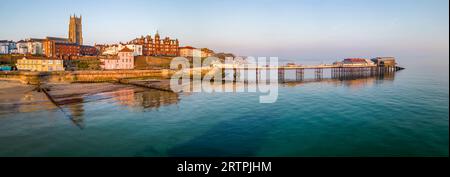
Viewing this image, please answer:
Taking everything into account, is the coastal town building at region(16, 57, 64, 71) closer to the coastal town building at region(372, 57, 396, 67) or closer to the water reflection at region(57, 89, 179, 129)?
the water reflection at region(57, 89, 179, 129)

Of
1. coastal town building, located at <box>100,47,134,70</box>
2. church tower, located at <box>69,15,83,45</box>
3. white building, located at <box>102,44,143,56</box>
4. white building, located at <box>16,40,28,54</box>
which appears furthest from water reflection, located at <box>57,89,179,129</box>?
church tower, located at <box>69,15,83,45</box>

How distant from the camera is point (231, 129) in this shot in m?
23.0

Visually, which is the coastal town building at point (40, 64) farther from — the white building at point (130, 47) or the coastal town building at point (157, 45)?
the coastal town building at point (157, 45)

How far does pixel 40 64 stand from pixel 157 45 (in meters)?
66.6

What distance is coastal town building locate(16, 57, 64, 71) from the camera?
67062 millimetres

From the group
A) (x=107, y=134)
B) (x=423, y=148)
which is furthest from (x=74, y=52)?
(x=423, y=148)

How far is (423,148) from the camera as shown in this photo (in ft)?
59.4

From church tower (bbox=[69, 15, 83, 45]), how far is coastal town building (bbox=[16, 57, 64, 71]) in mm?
93402

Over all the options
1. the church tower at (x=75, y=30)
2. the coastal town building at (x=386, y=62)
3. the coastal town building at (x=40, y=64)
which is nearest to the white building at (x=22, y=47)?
the church tower at (x=75, y=30)

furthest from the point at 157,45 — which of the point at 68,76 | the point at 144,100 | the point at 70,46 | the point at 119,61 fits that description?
the point at 144,100

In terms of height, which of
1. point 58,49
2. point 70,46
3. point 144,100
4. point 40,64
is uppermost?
point 70,46

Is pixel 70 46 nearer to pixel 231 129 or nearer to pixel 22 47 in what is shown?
pixel 22 47
